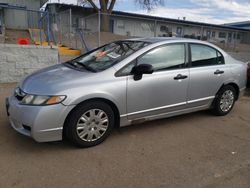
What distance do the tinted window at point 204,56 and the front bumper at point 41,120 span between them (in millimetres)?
2390

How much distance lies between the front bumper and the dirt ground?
1.00ft

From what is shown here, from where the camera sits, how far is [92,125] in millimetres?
3148

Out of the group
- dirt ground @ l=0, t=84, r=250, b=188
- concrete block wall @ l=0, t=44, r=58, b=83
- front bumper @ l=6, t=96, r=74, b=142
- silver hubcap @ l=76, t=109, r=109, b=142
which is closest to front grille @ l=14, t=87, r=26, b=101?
front bumper @ l=6, t=96, r=74, b=142

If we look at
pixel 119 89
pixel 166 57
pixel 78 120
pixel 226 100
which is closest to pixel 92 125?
pixel 78 120

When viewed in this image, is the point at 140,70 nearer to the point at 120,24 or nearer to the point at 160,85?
the point at 160,85

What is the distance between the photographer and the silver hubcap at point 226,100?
452cm

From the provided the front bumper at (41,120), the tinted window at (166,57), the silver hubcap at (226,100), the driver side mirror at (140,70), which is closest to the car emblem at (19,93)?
the front bumper at (41,120)

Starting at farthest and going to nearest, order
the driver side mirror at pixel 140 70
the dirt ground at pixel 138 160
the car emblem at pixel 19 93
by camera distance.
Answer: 1. the driver side mirror at pixel 140 70
2. the car emblem at pixel 19 93
3. the dirt ground at pixel 138 160

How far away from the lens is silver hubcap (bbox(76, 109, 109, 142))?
307cm

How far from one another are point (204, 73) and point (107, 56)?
1765mm

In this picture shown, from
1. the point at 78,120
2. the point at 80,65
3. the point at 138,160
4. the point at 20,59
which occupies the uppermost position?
the point at 80,65

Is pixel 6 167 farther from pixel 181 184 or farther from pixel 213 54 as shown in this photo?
pixel 213 54

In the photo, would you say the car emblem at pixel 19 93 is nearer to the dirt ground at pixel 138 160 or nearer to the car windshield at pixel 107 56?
the dirt ground at pixel 138 160

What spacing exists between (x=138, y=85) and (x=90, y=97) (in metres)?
0.77
